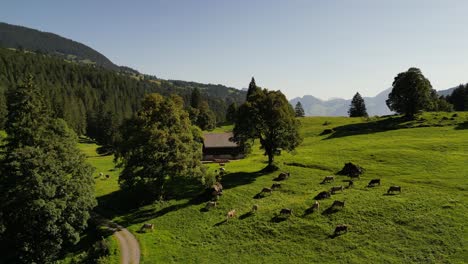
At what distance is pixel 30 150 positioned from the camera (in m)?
37.1

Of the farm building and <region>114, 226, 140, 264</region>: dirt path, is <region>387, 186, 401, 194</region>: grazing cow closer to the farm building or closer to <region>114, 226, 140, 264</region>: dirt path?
<region>114, 226, 140, 264</region>: dirt path

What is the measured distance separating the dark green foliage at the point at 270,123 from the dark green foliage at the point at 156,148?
1272 centimetres

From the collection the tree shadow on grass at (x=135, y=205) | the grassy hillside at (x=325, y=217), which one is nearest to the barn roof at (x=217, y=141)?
the grassy hillside at (x=325, y=217)

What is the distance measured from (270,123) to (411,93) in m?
59.9

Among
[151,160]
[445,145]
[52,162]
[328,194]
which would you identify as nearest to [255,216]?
[328,194]

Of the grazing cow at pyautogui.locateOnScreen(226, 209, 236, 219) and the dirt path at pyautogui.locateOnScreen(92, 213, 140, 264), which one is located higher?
the grazing cow at pyautogui.locateOnScreen(226, 209, 236, 219)

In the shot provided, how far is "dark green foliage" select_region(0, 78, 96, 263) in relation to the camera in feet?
120

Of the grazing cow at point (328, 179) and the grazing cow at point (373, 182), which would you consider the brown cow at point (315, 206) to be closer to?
the grazing cow at point (328, 179)

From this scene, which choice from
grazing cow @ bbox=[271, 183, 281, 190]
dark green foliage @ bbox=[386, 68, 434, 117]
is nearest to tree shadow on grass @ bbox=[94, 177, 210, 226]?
grazing cow @ bbox=[271, 183, 281, 190]

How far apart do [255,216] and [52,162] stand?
83.3ft

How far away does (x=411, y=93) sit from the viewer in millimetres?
99750

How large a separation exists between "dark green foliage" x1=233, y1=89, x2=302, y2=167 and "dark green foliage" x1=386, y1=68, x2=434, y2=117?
55.0 metres

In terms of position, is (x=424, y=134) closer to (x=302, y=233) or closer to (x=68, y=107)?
(x=302, y=233)

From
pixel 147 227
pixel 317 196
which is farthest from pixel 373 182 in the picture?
pixel 147 227
